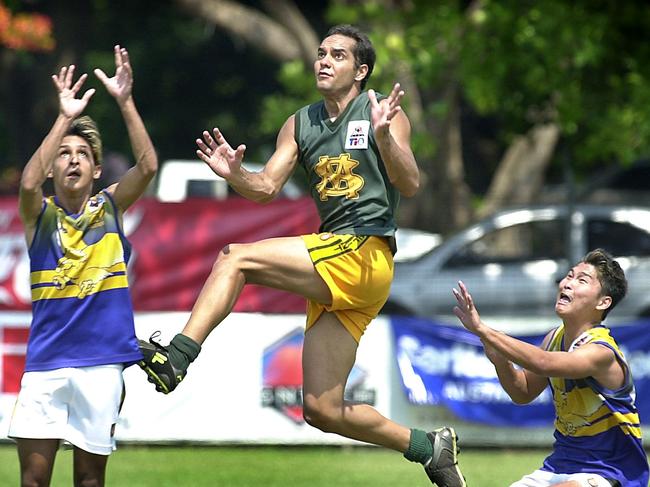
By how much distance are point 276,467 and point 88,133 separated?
531 centimetres

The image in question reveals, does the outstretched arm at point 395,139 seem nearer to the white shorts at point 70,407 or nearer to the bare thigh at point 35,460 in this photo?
Answer: the white shorts at point 70,407

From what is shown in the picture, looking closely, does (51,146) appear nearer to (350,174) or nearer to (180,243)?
(350,174)

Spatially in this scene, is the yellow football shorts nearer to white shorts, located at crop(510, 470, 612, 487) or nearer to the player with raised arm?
the player with raised arm

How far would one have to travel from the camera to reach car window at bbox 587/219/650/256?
14.3 metres

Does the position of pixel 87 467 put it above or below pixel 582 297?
below

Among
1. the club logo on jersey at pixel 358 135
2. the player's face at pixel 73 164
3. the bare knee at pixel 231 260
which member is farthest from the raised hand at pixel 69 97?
the club logo on jersey at pixel 358 135

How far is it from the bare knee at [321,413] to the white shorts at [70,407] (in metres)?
1.07

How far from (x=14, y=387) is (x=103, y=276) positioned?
6012 millimetres

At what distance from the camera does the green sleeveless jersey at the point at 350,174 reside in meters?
6.73

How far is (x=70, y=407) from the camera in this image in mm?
6281

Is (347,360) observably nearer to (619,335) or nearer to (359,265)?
(359,265)

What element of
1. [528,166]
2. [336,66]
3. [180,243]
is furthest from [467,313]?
[528,166]

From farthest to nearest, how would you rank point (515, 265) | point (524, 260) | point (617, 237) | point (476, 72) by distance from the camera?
point (476, 72) < point (617, 237) < point (515, 265) < point (524, 260)

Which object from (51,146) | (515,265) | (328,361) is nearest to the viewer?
(51,146)
